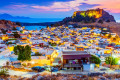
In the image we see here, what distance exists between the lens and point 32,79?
→ 1044 cm

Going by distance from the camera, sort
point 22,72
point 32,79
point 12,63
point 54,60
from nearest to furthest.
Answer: point 32,79, point 22,72, point 12,63, point 54,60

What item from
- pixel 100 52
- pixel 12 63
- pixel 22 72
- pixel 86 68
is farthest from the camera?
pixel 100 52

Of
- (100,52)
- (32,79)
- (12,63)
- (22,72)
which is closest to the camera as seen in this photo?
(32,79)

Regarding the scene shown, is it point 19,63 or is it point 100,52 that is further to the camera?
point 100,52

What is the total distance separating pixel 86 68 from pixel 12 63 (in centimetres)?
804

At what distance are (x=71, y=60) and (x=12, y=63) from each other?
6.55 meters

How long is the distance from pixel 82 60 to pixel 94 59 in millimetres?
2244

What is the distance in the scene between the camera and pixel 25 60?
15586 mm

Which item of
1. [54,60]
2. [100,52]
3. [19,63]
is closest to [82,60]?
[54,60]

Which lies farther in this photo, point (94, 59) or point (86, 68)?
point (94, 59)

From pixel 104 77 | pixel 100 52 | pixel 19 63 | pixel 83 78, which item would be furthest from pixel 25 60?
pixel 100 52

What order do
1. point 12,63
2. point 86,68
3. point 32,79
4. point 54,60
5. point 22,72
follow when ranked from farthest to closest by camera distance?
point 54,60
point 12,63
point 86,68
point 22,72
point 32,79

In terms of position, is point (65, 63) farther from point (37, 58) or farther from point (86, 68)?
point (37, 58)

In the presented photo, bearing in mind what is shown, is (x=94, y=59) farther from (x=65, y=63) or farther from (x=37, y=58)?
(x=37, y=58)
